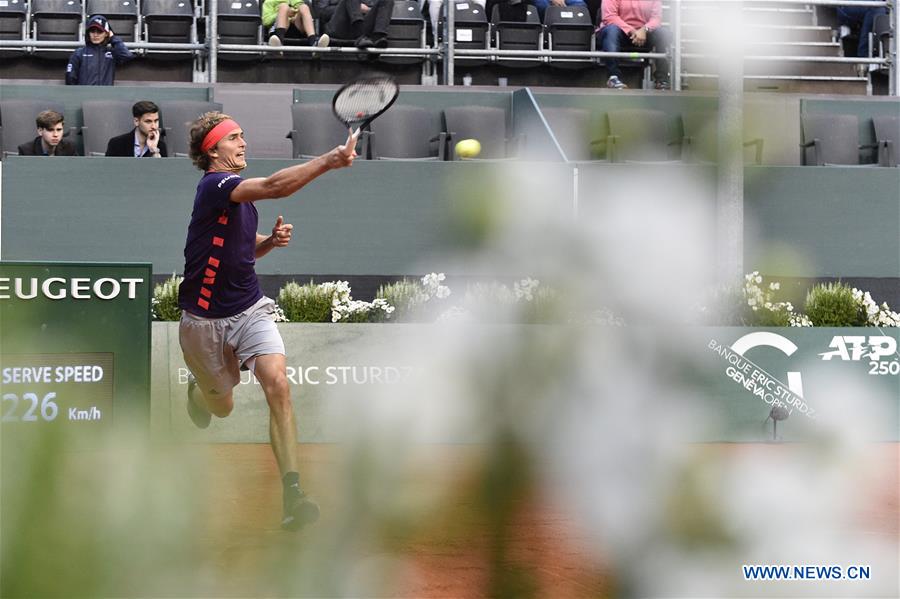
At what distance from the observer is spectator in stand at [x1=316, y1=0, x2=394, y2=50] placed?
503 inches

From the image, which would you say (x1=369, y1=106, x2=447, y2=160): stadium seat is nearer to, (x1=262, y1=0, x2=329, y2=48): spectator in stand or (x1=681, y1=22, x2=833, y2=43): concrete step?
(x1=262, y1=0, x2=329, y2=48): spectator in stand

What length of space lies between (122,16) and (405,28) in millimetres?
3044

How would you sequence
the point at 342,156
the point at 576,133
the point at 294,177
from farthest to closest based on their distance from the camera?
the point at 294,177 < the point at 342,156 < the point at 576,133

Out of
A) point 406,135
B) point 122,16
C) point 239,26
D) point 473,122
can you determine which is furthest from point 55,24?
point 473,122

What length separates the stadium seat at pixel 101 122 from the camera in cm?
1147

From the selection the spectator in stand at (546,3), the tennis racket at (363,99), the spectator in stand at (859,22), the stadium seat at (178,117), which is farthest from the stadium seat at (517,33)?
the tennis racket at (363,99)

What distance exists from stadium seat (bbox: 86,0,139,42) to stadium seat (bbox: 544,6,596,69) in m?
4.43

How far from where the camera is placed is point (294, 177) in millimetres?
4273

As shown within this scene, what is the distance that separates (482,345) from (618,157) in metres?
0.22

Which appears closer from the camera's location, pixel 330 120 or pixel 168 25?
pixel 330 120

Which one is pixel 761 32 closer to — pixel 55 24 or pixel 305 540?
pixel 305 540

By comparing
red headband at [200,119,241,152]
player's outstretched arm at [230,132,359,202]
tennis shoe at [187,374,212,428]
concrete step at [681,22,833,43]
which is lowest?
tennis shoe at [187,374,212,428]

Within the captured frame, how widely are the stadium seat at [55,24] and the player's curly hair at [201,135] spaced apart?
8693mm

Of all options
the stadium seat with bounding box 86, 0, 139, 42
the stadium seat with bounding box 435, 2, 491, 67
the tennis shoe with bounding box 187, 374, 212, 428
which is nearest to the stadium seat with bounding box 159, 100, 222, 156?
the stadium seat with bounding box 86, 0, 139, 42
